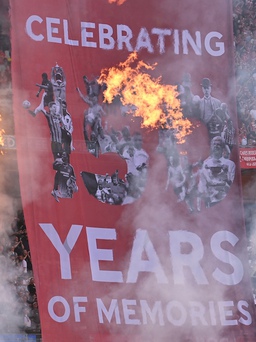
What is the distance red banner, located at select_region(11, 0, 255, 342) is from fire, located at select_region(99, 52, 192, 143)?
0.06ft

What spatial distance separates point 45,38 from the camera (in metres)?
12.9

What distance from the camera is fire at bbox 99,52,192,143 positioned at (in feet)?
44.0

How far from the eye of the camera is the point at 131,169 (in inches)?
523

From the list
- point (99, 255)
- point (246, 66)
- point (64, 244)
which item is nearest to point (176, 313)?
point (99, 255)

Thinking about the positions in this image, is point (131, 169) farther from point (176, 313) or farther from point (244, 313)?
point (244, 313)

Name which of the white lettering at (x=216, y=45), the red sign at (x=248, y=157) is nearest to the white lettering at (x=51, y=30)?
the white lettering at (x=216, y=45)

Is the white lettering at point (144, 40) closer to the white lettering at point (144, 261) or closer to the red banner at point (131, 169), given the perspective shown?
the red banner at point (131, 169)

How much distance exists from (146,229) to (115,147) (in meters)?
1.32

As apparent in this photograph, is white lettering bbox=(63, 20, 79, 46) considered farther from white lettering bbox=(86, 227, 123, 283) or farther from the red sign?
the red sign

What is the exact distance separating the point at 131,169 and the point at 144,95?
48.7 inches

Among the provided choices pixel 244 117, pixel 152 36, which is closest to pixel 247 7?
pixel 244 117

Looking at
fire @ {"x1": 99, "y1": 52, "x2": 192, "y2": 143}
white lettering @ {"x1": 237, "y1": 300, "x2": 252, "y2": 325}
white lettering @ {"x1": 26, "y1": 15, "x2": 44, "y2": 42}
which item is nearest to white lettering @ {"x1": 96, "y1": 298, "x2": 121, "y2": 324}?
white lettering @ {"x1": 237, "y1": 300, "x2": 252, "y2": 325}

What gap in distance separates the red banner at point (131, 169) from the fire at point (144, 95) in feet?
0.06

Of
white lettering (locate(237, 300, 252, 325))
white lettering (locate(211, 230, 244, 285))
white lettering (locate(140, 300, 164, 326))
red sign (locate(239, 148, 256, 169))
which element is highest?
red sign (locate(239, 148, 256, 169))
